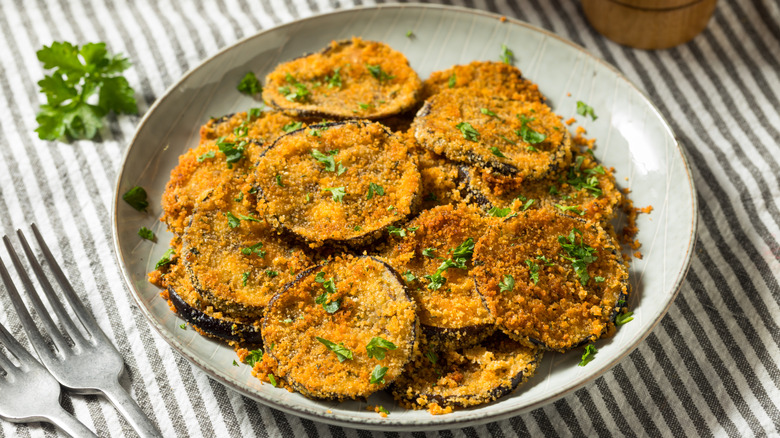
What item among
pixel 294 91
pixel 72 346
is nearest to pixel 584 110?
pixel 294 91

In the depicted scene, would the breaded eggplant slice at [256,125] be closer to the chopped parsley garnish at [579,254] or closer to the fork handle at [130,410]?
the fork handle at [130,410]

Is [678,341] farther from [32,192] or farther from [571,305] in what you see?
[32,192]

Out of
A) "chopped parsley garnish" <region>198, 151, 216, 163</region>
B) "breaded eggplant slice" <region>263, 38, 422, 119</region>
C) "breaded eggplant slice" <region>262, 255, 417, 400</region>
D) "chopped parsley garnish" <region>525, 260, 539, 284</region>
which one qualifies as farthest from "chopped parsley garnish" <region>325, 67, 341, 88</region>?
"chopped parsley garnish" <region>525, 260, 539, 284</region>

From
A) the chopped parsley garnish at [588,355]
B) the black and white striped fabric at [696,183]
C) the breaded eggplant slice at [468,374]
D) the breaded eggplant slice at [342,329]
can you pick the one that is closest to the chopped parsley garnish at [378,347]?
the breaded eggplant slice at [342,329]

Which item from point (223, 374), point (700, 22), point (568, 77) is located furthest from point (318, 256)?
point (700, 22)

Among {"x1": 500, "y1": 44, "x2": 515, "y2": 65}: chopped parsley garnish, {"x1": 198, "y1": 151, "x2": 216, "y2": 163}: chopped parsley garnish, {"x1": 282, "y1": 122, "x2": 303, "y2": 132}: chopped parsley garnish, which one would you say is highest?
{"x1": 198, "y1": 151, "x2": 216, "y2": 163}: chopped parsley garnish

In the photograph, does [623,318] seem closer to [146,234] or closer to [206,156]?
[206,156]

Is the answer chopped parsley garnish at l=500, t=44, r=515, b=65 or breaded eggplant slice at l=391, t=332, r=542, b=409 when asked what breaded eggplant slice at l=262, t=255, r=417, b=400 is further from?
chopped parsley garnish at l=500, t=44, r=515, b=65
